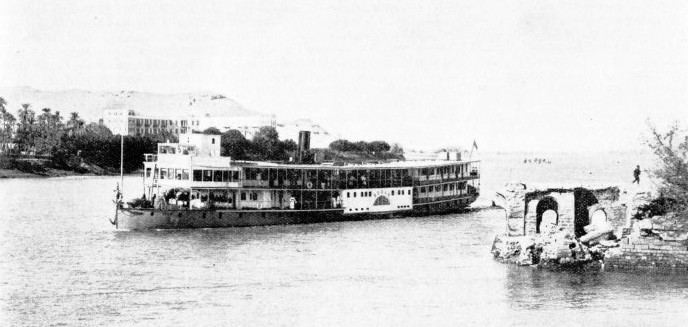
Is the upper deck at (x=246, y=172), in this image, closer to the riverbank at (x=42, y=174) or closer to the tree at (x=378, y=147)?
the riverbank at (x=42, y=174)

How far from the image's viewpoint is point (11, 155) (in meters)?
106

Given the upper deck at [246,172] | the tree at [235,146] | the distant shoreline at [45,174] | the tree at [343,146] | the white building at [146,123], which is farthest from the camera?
the white building at [146,123]

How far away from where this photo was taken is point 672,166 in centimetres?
3250

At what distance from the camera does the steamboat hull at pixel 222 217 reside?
156 ft

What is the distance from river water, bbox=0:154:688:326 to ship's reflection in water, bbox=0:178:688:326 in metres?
0.06

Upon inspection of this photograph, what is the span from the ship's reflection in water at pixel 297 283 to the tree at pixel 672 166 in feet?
11.3

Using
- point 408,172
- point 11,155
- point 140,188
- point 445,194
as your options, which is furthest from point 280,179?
point 11,155

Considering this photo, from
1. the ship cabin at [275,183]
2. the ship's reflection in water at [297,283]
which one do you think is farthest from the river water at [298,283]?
the ship cabin at [275,183]

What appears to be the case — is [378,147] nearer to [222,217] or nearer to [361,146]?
[361,146]

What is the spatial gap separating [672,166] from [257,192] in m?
27.0

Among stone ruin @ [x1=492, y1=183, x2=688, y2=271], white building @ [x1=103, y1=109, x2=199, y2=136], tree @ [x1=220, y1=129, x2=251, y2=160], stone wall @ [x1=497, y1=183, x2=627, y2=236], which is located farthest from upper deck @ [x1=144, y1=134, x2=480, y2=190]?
white building @ [x1=103, y1=109, x2=199, y2=136]

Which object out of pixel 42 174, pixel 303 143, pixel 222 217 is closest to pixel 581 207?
pixel 222 217

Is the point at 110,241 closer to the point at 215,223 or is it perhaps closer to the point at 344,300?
the point at 215,223

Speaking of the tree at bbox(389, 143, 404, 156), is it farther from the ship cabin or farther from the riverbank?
the ship cabin
